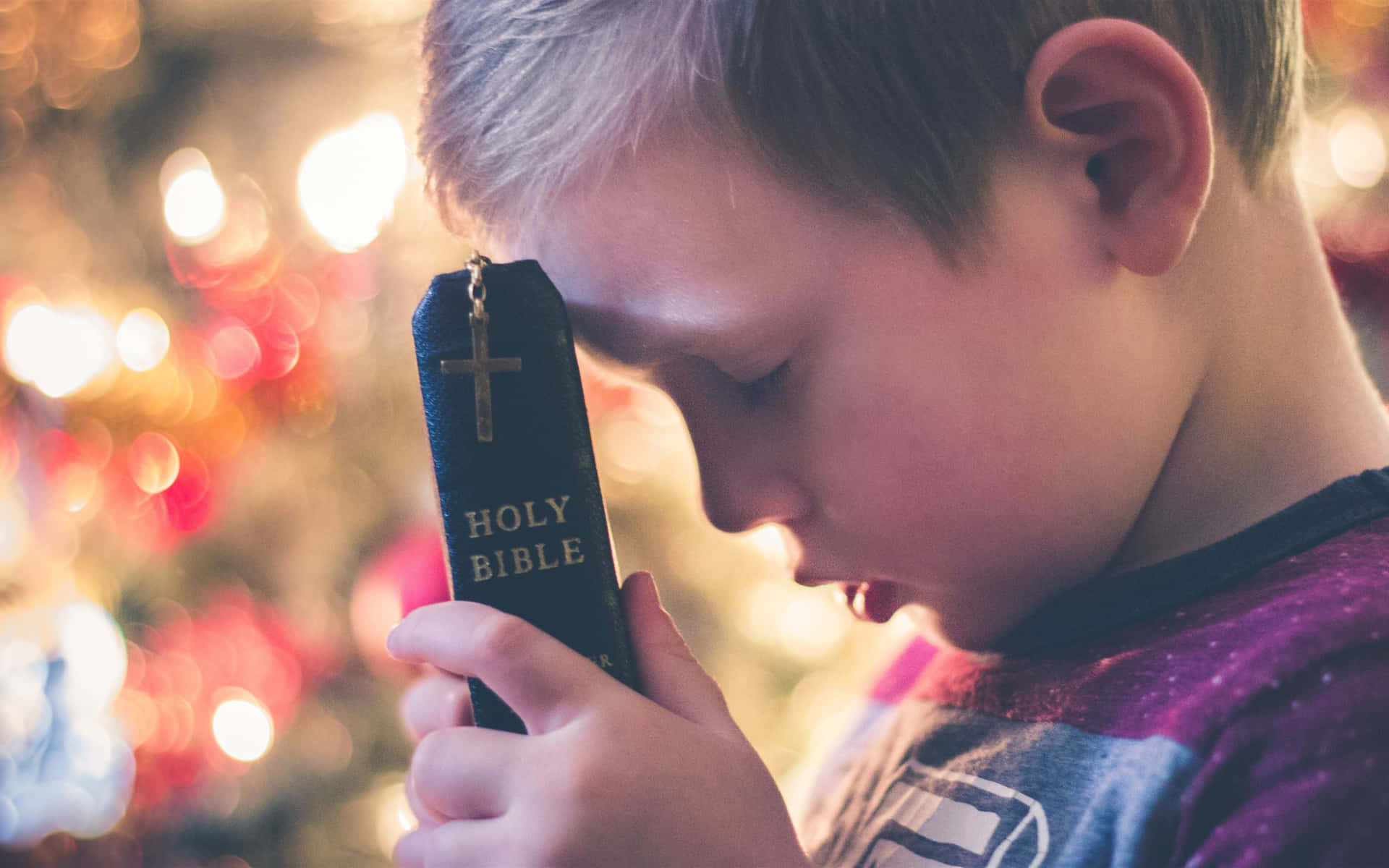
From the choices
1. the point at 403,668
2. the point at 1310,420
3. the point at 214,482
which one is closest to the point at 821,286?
the point at 1310,420

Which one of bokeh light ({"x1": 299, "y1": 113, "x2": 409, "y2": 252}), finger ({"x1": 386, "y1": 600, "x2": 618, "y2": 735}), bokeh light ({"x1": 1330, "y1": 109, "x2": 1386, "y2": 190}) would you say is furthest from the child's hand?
bokeh light ({"x1": 1330, "y1": 109, "x2": 1386, "y2": 190})

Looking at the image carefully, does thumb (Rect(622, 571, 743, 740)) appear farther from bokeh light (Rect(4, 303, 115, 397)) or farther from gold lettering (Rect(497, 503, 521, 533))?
bokeh light (Rect(4, 303, 115, 397))

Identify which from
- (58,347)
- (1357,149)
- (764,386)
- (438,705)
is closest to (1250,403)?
(764,386)

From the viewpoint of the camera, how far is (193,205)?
46.5 inches

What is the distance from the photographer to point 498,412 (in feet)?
1.31

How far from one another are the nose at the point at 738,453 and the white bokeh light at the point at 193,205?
0.91m

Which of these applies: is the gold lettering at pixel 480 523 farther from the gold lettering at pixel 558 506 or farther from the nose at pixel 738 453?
the nose at pixel 738 453

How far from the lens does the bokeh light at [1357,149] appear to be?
3.94ft

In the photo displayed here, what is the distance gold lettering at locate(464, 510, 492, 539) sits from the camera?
1.32ft

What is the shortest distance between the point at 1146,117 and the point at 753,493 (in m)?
0.24

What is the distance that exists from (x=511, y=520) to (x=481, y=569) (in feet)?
0.08

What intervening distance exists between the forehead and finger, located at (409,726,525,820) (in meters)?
0.19

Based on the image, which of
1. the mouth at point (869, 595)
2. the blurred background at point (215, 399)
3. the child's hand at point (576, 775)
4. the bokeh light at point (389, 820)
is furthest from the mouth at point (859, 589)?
the bokeh light at point (389, 820)

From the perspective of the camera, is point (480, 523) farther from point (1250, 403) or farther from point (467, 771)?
point (1250, 403)
